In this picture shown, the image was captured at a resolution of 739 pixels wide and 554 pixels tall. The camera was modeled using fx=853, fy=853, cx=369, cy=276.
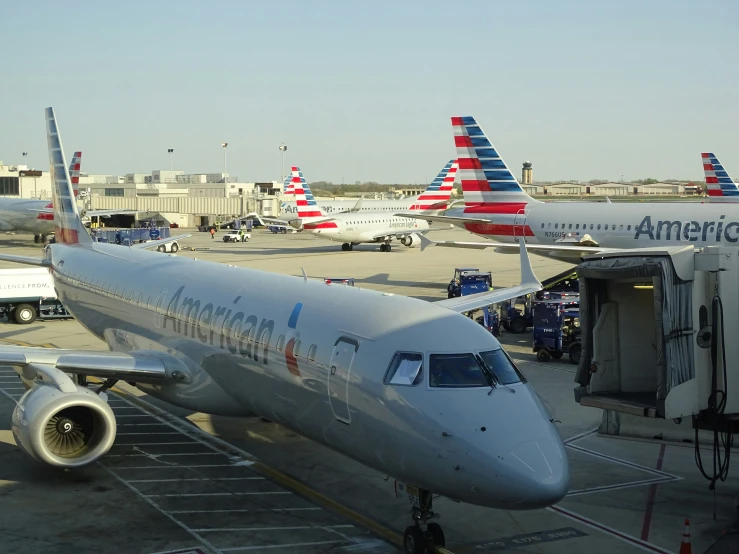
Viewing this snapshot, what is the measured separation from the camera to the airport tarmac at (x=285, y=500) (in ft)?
47.5

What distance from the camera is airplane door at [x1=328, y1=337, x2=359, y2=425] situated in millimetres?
13945

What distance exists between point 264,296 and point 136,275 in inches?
281

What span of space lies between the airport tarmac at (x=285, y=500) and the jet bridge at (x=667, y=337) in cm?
211

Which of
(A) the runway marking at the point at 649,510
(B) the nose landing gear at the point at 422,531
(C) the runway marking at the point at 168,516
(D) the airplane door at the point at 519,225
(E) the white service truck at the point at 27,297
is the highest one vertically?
(D) the airplane door at the point at 519,225

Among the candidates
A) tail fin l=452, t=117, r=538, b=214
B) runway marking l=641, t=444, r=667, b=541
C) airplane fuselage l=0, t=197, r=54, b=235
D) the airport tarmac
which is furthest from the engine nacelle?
airplane fuselage l=0, t=197, r=54, b=235

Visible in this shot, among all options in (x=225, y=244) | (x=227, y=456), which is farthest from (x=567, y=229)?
(x=225, y=244)

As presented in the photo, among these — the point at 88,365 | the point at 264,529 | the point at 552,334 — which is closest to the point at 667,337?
the point at 264,529

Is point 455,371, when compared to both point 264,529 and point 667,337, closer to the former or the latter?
point 667,337

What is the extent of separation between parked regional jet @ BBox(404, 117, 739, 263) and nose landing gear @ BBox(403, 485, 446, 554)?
24.8m

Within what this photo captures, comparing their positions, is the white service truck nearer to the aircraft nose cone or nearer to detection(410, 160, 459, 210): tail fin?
the aircraft nose cone

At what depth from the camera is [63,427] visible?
17.3m

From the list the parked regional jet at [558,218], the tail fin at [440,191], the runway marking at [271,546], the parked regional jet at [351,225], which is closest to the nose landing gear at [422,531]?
the runway marking at [271,546]

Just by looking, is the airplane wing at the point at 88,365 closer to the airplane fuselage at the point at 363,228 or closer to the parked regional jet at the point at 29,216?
the airplane fuselage at the point at 363,228

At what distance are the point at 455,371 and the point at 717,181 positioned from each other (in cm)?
5363
